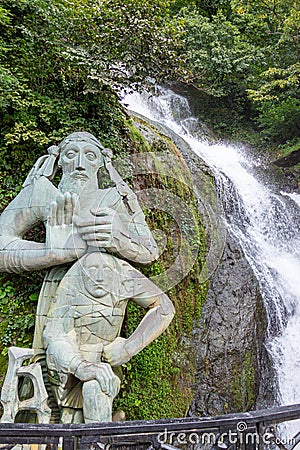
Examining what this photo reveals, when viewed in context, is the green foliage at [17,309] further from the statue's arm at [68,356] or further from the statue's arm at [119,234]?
the statue's arm at [119,234]

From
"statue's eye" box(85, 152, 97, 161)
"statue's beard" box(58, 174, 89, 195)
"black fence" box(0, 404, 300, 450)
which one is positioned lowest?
"black fence" box(0, 404, 300, 450)

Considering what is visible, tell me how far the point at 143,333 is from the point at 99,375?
605 mm

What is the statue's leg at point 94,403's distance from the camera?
3393 mm

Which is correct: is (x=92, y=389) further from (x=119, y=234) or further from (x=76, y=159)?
(x=76, y=159)

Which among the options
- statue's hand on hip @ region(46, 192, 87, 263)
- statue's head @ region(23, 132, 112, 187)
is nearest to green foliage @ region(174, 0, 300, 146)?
statue's head @ region(23, 132, 112, 187)

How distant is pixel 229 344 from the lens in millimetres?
6750

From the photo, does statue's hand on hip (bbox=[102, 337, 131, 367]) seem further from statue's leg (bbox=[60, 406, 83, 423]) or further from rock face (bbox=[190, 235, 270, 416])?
rock face (bbox=[190, 235, 270, 416])

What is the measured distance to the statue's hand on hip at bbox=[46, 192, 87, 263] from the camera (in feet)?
12.8

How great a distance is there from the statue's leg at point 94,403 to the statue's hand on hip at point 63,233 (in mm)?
1131

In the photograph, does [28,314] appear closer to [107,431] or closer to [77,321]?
[77,321]

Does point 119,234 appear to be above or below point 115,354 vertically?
above

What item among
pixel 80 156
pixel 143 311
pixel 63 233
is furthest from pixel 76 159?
pixel 143 311

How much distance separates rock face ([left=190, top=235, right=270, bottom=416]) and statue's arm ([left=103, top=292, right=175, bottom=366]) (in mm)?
2574

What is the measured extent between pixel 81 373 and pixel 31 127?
344 centimetres
